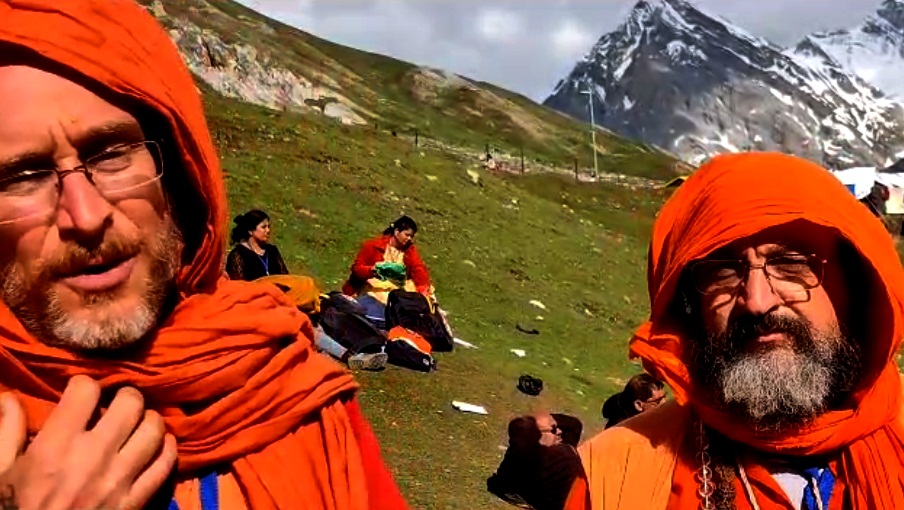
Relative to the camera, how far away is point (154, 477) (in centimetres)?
235

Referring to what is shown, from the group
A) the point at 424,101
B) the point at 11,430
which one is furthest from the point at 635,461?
the point at 424,101

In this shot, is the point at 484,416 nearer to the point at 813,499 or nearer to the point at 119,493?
the point at 813,499

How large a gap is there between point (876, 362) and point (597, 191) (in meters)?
48.9

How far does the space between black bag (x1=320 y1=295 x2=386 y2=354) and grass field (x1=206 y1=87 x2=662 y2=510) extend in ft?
1.37

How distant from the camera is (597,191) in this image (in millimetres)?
51812

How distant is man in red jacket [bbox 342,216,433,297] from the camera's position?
43.4ft

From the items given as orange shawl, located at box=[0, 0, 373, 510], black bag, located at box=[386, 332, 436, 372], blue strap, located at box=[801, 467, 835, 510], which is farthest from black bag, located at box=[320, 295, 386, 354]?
orange shawl, located at box=[0, 0, 373, 510]

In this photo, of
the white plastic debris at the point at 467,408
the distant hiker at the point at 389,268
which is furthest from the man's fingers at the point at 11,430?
the distant hiker at the point at 389,268

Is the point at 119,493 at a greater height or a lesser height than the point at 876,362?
lesser

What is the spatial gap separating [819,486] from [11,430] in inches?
91.2

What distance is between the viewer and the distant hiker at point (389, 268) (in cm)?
1321

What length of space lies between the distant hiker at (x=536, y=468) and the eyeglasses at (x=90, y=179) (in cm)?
684

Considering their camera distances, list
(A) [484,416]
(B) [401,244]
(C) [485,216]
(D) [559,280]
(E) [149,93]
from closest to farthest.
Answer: (E) [149,93] → (A) [484,416] → (B) [401,244] → (D) [559,280] → (C) [485,216]

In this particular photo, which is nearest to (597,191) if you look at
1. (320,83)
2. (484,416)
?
(484,416)
